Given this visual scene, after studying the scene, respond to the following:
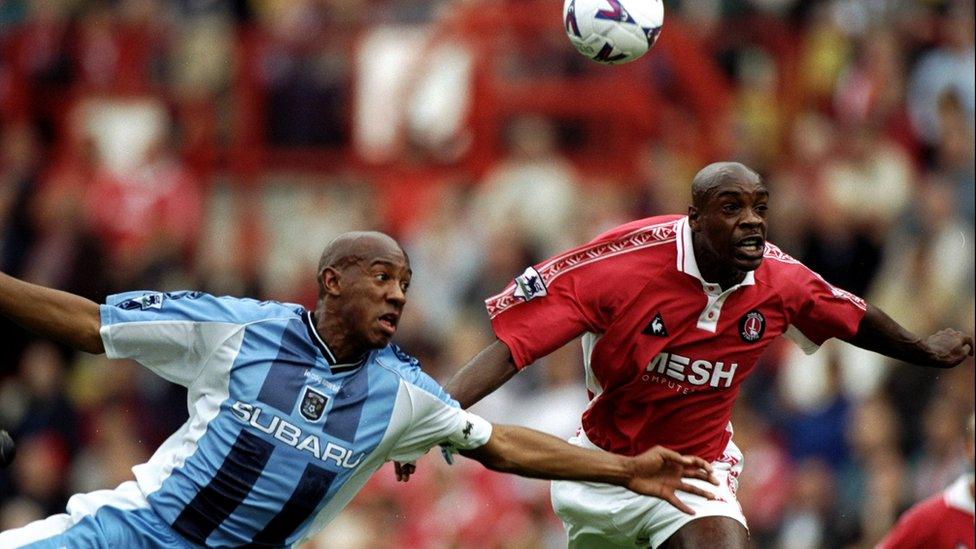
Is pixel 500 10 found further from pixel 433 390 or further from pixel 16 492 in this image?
pixel 433 390

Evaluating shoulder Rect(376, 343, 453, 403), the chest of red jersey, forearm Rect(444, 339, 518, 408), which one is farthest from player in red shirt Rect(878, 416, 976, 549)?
shoulder Rect(376, 343, 453, 403)

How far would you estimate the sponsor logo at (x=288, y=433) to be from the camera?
7.80 meters

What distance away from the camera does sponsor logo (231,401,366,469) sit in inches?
307

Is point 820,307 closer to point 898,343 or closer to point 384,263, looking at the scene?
point 898,343

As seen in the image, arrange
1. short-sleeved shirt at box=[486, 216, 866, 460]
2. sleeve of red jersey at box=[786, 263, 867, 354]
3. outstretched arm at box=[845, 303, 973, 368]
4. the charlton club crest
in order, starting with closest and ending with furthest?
1. short-sleeved shirt at box=[486, 216, 866, 460]
2. the charlton club crest
3. sleeve of red jersey at box=[786, 263, 867, 354]
4. outstretched arm at box=[845, 303, 973, 368]

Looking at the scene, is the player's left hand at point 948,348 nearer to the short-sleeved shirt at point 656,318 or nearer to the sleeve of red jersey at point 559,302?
the short-sleeved shirt at point 656,318

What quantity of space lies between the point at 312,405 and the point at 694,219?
2.04 metres

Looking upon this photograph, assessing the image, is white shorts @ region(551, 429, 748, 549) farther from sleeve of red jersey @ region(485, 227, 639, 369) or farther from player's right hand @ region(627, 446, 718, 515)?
sleeve of red jersey @ region(485, 227, 639, 369)

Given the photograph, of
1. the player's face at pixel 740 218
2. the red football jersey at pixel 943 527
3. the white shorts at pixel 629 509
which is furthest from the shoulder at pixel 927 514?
the player's face at pixel 740 218

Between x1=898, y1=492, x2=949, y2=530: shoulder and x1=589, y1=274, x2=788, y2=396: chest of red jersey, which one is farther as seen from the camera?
x1=898, y1=492, x2=949, y2=530: shoulder

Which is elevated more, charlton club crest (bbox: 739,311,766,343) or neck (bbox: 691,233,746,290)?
neck (bbox: 691,233,746,290)

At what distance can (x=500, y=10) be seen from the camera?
1684 centimetres

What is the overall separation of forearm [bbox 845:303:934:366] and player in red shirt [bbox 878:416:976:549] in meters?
0.91

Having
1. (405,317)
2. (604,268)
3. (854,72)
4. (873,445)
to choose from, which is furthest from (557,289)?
(854,72)
